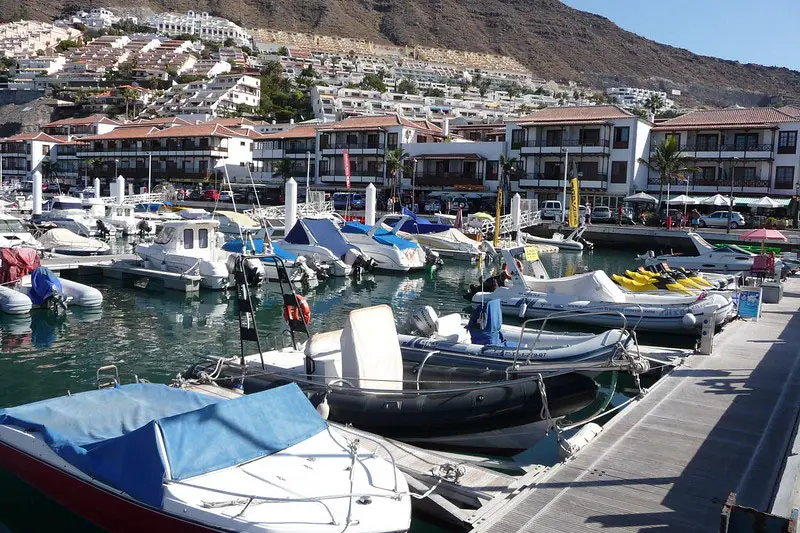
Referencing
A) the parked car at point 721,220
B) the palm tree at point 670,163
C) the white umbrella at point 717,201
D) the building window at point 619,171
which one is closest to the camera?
the parked car at point 721,220

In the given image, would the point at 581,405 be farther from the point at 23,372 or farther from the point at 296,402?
the point at 23,372

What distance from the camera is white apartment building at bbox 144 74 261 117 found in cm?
12438

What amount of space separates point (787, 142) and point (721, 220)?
10.8 m

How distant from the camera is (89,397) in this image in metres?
9.95

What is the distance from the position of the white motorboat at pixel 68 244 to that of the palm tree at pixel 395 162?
119ft

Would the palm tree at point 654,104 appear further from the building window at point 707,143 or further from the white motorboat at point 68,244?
the white motorboat at point 68,244

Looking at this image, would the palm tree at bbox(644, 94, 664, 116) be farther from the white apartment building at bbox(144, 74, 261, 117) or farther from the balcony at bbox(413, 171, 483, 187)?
the white apartment building at bbox(144, 74, 261, 117)

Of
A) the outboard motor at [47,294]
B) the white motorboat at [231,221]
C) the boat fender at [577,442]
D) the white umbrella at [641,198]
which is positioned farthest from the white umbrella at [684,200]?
the boat fender at [577,442]

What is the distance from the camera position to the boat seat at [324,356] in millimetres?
12016

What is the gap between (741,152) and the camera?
192 ft

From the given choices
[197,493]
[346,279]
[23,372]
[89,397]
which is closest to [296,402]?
[197,493]

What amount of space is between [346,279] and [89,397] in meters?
24.1

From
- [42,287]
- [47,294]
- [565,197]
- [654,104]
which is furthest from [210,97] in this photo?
[47,294]

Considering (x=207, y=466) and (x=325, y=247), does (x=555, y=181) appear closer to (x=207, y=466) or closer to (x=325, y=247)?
(x=325, y=247)
